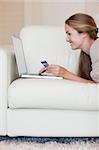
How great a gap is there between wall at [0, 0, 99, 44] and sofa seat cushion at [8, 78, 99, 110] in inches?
67.8

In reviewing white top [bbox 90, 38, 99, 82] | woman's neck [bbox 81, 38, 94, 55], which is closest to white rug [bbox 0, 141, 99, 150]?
white top [bbox 90, 38, 99, 82]

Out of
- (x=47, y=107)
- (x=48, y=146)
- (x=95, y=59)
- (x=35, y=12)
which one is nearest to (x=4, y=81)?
(x=47, y=107)

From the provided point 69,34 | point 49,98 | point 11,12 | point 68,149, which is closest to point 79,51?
point 69,34

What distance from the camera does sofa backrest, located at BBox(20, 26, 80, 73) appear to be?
227 centimetres

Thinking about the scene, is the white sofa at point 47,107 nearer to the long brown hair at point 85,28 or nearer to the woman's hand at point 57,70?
the woman's hand at point 57,70

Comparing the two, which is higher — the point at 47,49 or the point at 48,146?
the point at 47,49

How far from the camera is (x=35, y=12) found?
3.49 m

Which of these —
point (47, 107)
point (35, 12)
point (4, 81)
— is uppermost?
point (35, 12)

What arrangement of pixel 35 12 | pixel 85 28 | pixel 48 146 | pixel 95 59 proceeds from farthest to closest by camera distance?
pixel 35 12
pixel 85 28
pixel 95 59
pixel 48 146

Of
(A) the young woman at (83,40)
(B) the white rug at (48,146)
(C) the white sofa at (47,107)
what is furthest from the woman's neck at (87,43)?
(B) the white rug at (48,146)

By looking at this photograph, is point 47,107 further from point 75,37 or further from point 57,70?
point 75,37

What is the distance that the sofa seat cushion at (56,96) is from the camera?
68.2 inches

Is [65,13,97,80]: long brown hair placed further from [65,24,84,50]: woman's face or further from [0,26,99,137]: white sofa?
[0,26,99,137]: white sofa

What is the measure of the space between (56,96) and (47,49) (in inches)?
24.7
